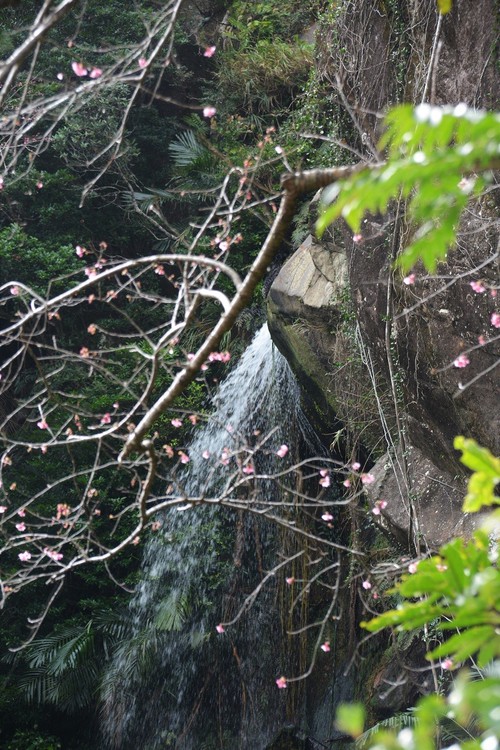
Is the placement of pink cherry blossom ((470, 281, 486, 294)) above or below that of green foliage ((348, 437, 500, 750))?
below

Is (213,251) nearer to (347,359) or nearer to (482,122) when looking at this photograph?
(347,359)

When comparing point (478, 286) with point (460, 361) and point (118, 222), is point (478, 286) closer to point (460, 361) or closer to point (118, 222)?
point (460, 361)

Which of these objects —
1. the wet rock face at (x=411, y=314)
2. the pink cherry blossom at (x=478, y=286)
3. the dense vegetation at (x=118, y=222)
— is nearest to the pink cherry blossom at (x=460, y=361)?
the wet rock face at (x=411, y=314)

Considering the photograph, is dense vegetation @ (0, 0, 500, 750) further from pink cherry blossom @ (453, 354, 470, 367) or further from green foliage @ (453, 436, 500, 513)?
green foliage @ (453, 436, 500, 513)

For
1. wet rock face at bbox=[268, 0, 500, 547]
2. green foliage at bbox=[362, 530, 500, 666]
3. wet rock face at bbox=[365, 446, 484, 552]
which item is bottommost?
wet rock face at bbox=[365, 446, 484, 552]

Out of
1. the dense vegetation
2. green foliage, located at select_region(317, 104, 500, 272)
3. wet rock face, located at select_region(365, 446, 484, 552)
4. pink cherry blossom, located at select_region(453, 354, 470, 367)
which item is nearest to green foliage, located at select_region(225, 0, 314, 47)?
the dense vegetation

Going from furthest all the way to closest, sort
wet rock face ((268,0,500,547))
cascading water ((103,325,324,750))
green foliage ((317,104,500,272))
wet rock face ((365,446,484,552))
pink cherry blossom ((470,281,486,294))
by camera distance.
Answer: cascading water ((103,325,324,750))
wet rock face ((365,446,484,552))
wet rock face ((268,0,500,547))
pink cherry blossom ((470,281,486,294))
green foliage ((317,104,500,272))

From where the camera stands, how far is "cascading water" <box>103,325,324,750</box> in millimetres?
6879

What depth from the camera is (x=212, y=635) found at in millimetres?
7090

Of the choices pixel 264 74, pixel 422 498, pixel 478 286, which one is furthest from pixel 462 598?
pixel 264 74

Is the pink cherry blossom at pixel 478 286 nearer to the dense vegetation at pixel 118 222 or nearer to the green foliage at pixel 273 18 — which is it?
the dense vegetation at pixel 118 222

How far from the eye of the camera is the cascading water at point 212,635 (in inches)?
271

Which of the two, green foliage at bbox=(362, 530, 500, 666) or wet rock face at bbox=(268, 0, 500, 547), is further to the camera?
wet rock face at bbox=(268, 0, 500, 547)

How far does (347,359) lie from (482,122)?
464 cm
